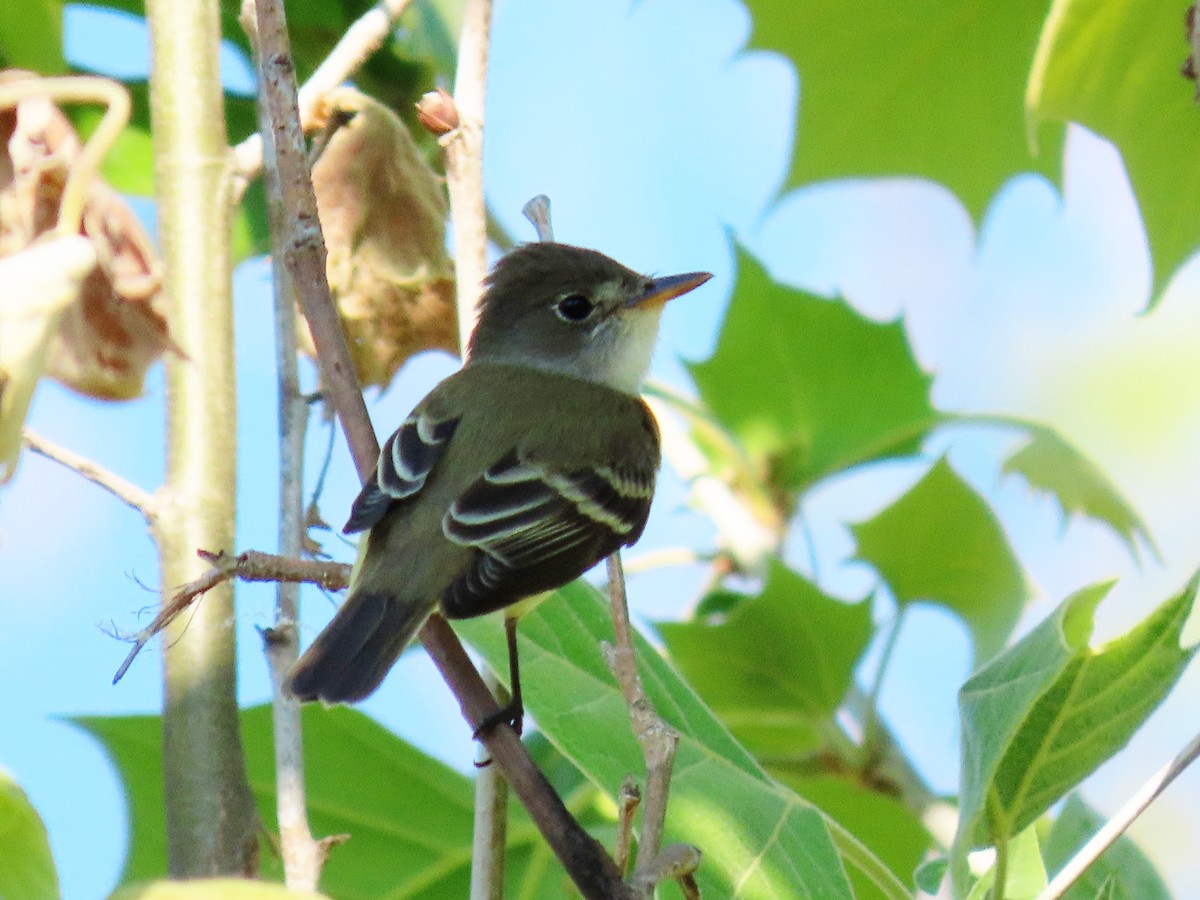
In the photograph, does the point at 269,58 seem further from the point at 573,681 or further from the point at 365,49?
the point at 573,681

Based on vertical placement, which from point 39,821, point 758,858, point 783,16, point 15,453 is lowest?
point 758,858

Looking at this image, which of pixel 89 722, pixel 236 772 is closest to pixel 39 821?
pixel 236 772

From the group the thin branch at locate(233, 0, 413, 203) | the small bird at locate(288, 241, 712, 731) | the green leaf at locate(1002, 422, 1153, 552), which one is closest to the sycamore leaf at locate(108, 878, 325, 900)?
the small bird at locate(288, 241, 712, 731)

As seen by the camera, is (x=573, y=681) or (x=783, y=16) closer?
(x=573, y=681)

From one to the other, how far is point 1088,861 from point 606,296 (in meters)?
1.95

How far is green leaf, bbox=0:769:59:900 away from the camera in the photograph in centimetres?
125

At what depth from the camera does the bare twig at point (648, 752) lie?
1.33 metres

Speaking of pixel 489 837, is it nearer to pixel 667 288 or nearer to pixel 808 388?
pixel 667 288

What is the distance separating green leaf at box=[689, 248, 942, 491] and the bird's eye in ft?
1.21

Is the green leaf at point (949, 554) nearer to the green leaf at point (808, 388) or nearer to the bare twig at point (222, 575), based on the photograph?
the green leaf at point (808, 388)

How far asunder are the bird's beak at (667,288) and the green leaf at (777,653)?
518 mm

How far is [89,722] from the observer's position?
2.43 m

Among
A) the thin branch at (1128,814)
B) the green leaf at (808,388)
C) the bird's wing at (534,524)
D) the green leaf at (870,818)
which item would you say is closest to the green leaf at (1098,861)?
the thin branch at (1128,814)

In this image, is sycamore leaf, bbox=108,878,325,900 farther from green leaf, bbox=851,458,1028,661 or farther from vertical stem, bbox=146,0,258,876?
green leaf, bbox=851,458,1028,661
